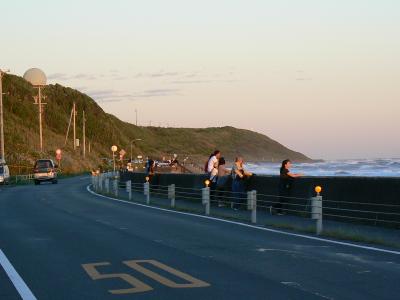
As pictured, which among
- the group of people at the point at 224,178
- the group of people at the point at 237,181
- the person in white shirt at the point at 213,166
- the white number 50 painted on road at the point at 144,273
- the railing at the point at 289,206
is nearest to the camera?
the white number 50 painted on road at the point at 144,273

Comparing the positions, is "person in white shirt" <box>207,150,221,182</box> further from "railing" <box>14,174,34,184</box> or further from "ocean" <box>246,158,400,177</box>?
"railing" <box>14,174,34,184</box>

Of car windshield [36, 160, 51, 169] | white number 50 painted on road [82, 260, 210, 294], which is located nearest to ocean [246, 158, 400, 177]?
car windshield [36, 160, 51, 169]

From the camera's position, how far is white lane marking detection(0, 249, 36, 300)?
866cm

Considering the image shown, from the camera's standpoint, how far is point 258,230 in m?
16.7

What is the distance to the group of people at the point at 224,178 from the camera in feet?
75.2

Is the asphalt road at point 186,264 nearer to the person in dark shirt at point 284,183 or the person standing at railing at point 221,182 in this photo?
the person in dark shirt at point 284,183

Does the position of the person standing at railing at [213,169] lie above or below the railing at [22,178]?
above

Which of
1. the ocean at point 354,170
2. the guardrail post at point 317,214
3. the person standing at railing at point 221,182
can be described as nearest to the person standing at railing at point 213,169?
the person standing at railing at point 221,182

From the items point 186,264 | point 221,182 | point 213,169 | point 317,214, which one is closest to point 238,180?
point 221,182

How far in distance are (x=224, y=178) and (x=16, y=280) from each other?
49.7 feet

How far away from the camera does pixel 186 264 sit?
1113cm

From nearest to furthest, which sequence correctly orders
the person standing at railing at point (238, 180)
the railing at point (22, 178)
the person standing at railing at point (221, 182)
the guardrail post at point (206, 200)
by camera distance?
1. the guardrail post at point (206, 200)
2. the person standing at railing at point (238, 180)
3. the person standing at railing at point (221, 182)
4. the railing at point (22, 178)

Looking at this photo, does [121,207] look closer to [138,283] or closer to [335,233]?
[335,233]

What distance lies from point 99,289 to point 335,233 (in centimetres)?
763
